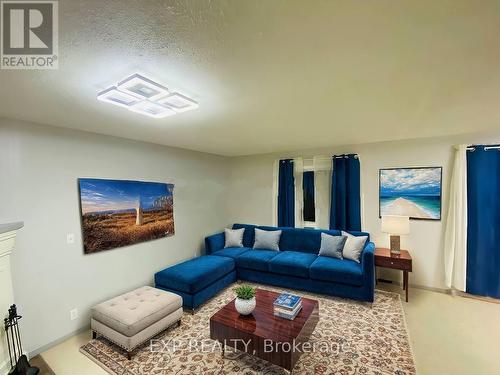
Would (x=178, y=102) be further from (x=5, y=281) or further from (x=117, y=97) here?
(x=5, y=281)

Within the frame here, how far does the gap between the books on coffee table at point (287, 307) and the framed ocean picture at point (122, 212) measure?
2.20 m

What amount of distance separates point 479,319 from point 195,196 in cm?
441

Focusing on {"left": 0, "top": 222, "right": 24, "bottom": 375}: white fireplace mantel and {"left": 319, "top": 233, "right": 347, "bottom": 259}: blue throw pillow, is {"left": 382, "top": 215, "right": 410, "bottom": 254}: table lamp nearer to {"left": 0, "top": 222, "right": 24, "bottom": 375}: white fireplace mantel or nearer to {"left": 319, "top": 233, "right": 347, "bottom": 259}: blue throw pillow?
{"left": 319, "top": 233, "right": 347, "bottom": 259}: blue throw pillow

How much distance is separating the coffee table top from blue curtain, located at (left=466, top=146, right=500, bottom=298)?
258cm

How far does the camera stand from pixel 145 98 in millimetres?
1780

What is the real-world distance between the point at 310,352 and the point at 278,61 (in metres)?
2.57

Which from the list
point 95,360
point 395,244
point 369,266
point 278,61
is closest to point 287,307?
point 369,266

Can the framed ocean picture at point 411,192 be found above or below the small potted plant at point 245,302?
above

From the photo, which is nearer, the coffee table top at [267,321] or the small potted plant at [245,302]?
the coffee table top at [267,321]

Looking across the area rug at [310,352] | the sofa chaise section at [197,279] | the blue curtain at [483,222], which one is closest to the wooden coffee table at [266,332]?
the area rug at [310,352]

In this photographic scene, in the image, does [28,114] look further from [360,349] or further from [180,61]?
[360,349]

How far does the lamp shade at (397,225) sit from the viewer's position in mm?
3299

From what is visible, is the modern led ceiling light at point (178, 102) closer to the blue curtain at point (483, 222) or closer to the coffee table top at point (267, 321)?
the coffee table top at point (267, 321)

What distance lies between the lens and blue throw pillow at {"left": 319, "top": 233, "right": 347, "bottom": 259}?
3.65 metres
